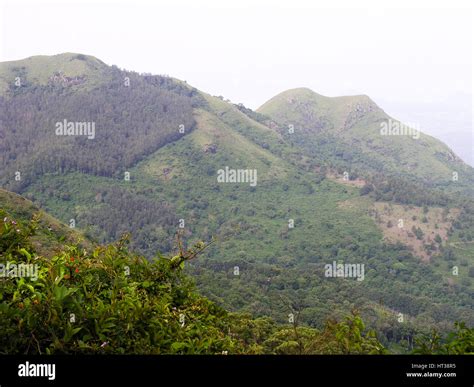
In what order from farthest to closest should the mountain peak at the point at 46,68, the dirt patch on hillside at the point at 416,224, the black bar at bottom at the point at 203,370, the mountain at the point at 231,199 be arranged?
the mountain peak at the point at 46,68
the dirt patch on hillside at the point at 416,224
the mountain at the point at 231,199
the black bar at bottom at the point at 203,370

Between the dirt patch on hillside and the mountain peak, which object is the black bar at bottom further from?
the mountain peak

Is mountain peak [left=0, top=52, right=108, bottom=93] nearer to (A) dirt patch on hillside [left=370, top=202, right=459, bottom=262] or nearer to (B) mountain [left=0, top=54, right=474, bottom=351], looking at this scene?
(B) mountain [left=0, top=54, right=474, bottom=351]

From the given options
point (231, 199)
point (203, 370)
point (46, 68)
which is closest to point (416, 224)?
point (231, 199)

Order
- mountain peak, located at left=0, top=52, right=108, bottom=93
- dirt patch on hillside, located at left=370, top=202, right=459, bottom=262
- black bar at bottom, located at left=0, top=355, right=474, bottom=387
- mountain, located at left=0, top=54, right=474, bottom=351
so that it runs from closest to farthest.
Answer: black bar at bottom, located at left=0, top=355, right=474, bottom=387, mountain, located at left=0, top=54, right=474, bottom=351, dirt patch on hillside, located at left=370, top=202, right=459, bottom=262, mountain peak, located at left=0, top=52, right=108, bottom=93

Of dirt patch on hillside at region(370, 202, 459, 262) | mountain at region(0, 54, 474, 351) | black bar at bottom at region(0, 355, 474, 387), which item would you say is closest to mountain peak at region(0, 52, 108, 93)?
mountain at region(0, 54, 474, 351)

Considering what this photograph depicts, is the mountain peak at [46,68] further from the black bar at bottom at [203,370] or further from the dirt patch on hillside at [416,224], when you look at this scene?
the black bar at bottom at [203,370]

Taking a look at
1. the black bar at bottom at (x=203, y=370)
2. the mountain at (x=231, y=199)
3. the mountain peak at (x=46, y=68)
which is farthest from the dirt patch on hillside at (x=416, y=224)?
the mountain peak at (x=46, y=68)

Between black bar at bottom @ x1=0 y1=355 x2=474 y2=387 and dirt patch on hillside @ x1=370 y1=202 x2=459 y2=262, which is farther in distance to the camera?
dirt patch on hillside @ x1=370 y1=202 x2=459 y2=262

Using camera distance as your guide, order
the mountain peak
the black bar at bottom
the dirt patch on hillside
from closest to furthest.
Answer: the black bar at bottom < the dirt patch on hillside < the mountain peak

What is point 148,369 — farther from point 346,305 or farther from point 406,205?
point 406,205

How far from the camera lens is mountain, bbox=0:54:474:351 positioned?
267 ft

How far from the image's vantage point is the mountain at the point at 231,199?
267 feet

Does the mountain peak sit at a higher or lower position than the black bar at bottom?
higher

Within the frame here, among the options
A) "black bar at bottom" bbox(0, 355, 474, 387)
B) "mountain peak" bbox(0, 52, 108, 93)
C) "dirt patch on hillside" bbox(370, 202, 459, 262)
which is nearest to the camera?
"black bar at bottom" bbox(0, 355, 474, 387)
